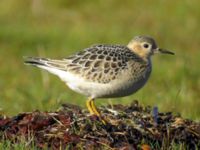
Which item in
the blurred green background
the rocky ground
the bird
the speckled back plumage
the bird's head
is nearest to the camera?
the rocky ground

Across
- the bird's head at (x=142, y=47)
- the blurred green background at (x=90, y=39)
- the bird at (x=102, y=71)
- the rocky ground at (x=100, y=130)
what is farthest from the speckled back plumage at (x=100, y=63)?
the blurred green background at (x=90, y=39)

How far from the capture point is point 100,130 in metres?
7.38

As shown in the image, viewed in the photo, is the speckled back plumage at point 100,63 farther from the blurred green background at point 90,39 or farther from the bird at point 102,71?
the blurred green background at point 90,39

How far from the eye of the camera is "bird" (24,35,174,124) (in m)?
7.95

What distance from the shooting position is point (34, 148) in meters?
6.94

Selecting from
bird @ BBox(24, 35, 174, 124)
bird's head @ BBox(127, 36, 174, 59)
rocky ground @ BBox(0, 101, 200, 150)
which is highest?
bird's head @ BBox(127, 36, 174, 59)

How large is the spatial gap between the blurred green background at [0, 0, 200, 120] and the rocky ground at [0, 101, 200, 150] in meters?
1.75

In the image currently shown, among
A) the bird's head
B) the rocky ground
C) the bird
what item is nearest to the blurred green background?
the bird's head

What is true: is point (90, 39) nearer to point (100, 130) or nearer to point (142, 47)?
point (142, 47)

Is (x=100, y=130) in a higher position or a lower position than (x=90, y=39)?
lower

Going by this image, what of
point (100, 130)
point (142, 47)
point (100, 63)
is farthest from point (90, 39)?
point (100, 130)

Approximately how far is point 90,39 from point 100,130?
26.6 ft

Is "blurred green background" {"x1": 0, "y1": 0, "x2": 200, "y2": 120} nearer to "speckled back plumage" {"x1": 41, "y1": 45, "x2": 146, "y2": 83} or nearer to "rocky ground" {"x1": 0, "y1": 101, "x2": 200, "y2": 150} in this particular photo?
"speckled back plumage" {"x1": 41, "y1": 45, "x2": 146, "y2": 83}

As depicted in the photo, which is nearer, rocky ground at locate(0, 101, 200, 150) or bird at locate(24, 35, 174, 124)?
rocky ground at locate(0, 101, 200, 150)
